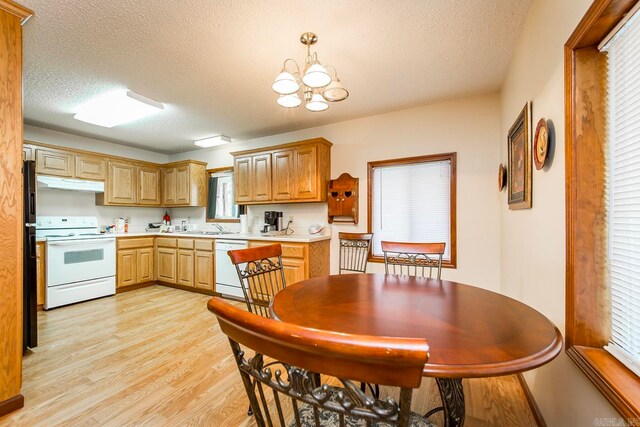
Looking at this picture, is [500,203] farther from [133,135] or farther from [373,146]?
[133,135]

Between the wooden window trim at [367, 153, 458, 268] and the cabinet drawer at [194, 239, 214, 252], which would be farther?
the cabinet drawer at [194, 239, 214, 252]

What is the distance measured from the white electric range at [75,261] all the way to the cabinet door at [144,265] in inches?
15.2

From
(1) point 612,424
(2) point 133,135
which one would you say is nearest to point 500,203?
(1) point 612,424

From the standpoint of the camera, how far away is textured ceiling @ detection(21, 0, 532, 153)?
1.71 m

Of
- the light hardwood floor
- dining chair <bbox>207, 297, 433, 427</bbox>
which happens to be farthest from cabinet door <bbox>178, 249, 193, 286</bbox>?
dining chair <bbox>207, 297, 433, 427</bbox>

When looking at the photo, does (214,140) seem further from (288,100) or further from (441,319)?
(441,319)

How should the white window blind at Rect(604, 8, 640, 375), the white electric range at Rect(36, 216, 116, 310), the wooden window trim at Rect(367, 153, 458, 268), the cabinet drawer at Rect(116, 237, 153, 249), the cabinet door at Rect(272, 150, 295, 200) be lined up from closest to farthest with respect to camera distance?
1. the white window blind at Rect(604, 8, 640, 375)
2. the wooden window trim at Rect(367, 153, 458, 268)
3. the white electric range at Rect(36, 216, 116, 310)
4. the cabinet door at Rect(272, 150, 295, 200)
5. the cabinet drawer at Rect(116, 237, 153, 249)

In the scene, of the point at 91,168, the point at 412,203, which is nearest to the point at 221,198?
the point at 91,168

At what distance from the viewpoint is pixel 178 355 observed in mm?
2295

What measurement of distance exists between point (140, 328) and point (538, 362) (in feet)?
11.1

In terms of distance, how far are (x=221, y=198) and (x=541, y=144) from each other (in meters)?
4.58

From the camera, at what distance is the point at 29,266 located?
7.92 ft

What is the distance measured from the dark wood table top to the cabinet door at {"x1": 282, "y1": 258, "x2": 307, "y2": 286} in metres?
1.64

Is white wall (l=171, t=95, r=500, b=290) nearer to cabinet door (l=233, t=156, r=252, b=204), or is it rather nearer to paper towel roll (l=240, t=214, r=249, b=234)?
cabinet door (l=233, t=156, r=252, b=204)
